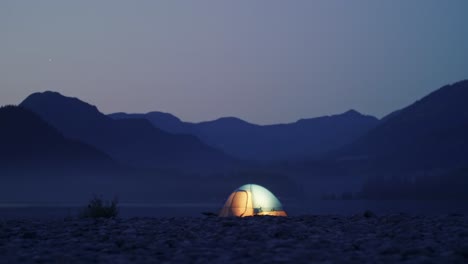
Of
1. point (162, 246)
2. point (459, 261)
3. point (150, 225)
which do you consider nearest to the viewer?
point (459, 261)

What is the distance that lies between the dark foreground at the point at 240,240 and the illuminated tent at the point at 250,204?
6.16 meters

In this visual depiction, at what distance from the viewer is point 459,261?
9258 millimetres

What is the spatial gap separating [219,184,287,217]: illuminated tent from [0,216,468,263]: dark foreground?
616 cm

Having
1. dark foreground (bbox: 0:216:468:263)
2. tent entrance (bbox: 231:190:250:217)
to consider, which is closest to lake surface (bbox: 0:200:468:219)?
tent entrance (bbox: 231:190:250:217)

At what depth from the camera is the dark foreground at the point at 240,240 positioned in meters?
9.85

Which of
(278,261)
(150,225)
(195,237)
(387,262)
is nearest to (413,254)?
(387,262)

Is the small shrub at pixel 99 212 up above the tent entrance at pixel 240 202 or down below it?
below

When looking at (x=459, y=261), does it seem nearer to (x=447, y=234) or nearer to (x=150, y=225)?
(x=447, y=234)

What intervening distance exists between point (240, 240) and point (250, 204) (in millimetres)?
10968

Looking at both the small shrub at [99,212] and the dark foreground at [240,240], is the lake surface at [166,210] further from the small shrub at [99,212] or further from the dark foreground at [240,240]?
the dark foreground at [240,240]

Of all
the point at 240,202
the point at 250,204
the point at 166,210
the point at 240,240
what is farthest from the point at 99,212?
the point at 166,210

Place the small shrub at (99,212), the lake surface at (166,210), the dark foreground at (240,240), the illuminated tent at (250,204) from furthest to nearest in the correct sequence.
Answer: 1. the lake surface at (166,210)
2. the illuminated tent at (250,204)
3. the small shrub at (99,212)
4. the dark foreground at (240,240)

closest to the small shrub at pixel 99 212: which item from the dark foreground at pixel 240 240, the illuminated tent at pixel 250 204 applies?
the dark foreground at pixel 240 240

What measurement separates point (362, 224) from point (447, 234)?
2.72 metres
